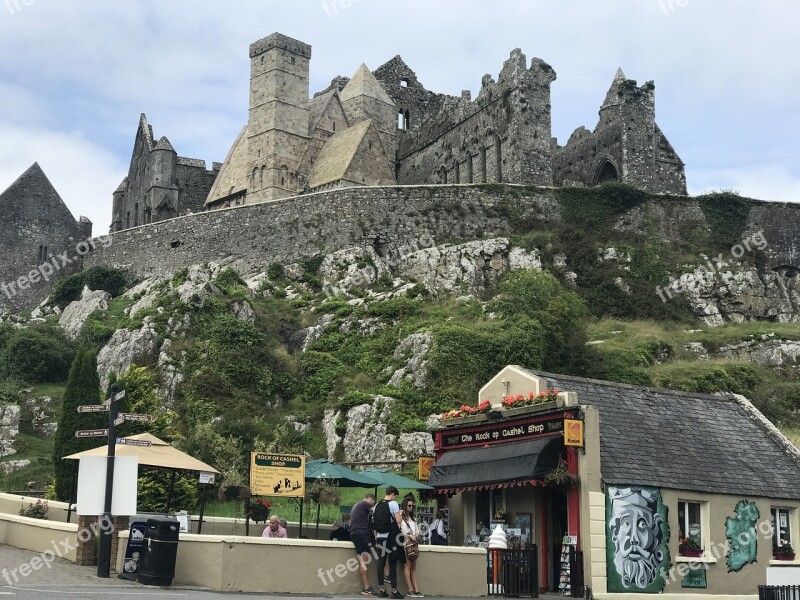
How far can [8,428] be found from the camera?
42844 mm

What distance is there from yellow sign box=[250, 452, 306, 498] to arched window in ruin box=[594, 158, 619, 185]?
41609 millimetres

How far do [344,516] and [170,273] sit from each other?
108 feet

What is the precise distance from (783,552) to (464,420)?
7.68m

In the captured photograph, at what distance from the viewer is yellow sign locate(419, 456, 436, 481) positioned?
89.1 ft

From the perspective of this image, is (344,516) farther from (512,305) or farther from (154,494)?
(512,305)

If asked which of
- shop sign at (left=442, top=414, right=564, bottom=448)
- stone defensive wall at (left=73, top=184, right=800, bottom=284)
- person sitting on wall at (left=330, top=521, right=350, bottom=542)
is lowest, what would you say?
person sitting on wall at (left=330, top=521, right=350, bottom=542)

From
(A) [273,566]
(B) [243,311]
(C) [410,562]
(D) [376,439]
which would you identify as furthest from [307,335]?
(A) [273,566]

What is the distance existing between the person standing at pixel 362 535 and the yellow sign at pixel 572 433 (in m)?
4.81

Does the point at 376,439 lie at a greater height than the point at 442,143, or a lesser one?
lesser

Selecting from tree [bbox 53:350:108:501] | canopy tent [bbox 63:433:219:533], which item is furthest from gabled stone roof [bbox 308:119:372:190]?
canopy tent [bbox 63:433:219:533]

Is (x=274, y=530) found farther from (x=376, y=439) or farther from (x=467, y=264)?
(x=467, y=264)

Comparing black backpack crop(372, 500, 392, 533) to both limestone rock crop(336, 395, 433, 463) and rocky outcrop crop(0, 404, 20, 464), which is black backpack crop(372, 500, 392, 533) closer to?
limestone rock crop(336, 395, 433, 463)

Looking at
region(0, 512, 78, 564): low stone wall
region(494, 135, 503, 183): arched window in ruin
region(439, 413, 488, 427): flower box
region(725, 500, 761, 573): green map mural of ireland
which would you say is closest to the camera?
region(0, 512, 78, 564): low stone wall

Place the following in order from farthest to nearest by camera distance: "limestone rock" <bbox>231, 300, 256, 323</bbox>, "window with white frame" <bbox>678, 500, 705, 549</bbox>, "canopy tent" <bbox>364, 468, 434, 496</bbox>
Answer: "limestone rock" <bbox>231, 300, 256, 323</bbox>, "canopy tent" <bbox>364, 468, 434, 496</bbox>, "window with white frame" <bbox>678, 500, 705, 549</bbox>
